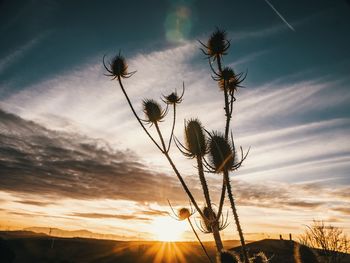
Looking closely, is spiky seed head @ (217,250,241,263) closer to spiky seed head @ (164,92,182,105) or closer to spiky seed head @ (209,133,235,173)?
spiky seed head @ (209,133,235,173)

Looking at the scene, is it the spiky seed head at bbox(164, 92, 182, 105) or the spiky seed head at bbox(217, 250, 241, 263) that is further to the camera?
the spiky seed head at bbox(164, 92, 182, 105)

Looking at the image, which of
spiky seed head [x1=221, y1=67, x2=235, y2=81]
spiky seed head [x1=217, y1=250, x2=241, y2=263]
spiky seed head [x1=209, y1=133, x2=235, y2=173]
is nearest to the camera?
spiky seed head [x1=217, y1=250, x2=241, y2=263]

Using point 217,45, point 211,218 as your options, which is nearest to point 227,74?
point 217,45

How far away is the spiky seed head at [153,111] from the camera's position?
9548 millimetres

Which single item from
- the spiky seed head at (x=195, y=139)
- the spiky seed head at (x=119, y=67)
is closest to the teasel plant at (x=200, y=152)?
the spiky seed head at (x=195, y=139)

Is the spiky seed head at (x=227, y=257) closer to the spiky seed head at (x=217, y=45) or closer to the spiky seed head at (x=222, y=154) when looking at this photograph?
the spiky seed head at (x=222, y=154)

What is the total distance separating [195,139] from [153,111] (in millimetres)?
1720

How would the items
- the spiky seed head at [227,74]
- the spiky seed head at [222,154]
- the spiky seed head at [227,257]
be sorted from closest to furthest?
the spiky seed head at [227,257] → the spiky seed head at [222,154] → the spiky seed head at [227,74]

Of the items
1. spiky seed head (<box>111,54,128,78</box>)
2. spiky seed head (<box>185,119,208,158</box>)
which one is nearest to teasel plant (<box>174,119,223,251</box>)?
spiky seed head (<box>185,119,208,158</box>)

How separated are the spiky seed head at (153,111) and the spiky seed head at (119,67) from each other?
4.57 ft

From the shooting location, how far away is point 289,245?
7125cm

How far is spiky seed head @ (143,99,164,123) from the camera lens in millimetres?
9548

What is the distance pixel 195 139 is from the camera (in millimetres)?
Answer: 9422

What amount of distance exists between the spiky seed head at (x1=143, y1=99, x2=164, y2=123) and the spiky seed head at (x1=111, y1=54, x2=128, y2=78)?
139 cm
